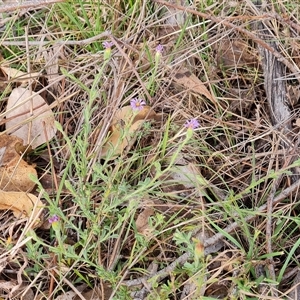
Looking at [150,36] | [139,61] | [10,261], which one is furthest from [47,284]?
[150,36]

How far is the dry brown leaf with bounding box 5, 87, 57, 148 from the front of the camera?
4.86 ft

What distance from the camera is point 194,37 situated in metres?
1.63

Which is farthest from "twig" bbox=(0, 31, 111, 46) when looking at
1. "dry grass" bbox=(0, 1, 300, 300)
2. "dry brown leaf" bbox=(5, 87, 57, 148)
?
"dry brown leaf" bbox=(5, 87, 57, 148)

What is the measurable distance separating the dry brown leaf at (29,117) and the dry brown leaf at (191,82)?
1.31 feet

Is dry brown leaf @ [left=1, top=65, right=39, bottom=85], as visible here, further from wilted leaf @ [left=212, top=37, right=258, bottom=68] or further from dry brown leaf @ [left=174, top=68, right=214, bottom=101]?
wilted leaf @ [left=212, top=37, right=258, bottom=68]

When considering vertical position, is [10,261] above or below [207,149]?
below

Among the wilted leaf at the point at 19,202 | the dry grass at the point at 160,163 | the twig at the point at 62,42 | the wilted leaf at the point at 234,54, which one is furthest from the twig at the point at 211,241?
the twig at the point at 62,42

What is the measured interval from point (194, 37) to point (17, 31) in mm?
585

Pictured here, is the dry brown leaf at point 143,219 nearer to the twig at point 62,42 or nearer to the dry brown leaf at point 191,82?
the dry brown leaf at point 191,82

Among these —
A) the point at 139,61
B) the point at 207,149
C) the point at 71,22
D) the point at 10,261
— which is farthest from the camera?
the point at 71,22

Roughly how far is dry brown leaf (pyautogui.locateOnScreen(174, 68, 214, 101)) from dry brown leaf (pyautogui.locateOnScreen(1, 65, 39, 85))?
431 mm

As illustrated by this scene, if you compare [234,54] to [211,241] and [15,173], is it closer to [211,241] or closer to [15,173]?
[211,241]

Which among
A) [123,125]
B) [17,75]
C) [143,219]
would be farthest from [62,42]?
[143,219]

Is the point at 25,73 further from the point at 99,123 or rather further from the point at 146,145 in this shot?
the point at 146,145
